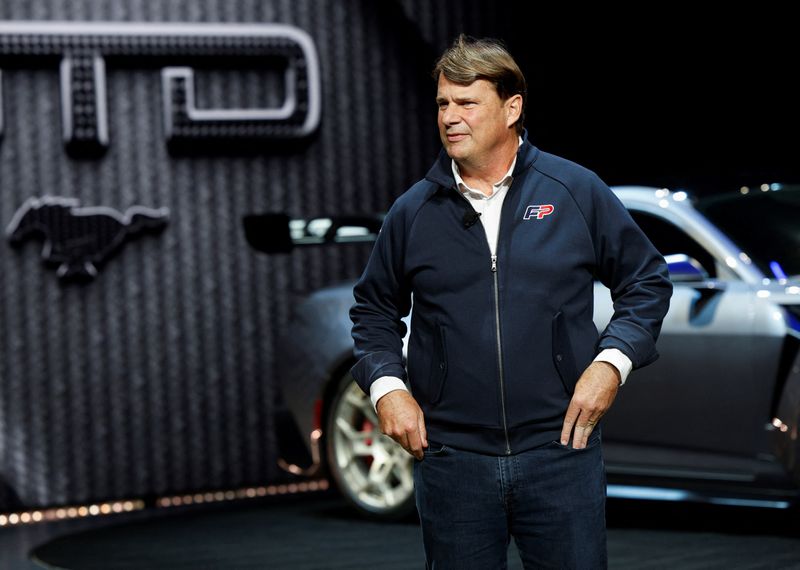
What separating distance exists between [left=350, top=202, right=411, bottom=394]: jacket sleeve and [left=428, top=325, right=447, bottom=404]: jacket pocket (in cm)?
11

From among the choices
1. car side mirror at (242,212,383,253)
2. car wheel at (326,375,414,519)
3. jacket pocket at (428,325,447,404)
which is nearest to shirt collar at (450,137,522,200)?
jacket pocket at (428,325,447,404)

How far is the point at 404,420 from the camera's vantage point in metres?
3.01

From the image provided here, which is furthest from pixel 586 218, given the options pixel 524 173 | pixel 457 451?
pixel 457 451

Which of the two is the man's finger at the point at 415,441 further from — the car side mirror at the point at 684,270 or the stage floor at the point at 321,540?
the car side mirror at the point at 684,270

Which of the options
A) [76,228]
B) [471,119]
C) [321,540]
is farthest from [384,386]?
[76,228]

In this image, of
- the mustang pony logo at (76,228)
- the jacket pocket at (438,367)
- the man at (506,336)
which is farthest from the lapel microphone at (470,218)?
the mustang pony logo at (76,228)

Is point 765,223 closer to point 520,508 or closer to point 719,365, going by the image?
point 719,365

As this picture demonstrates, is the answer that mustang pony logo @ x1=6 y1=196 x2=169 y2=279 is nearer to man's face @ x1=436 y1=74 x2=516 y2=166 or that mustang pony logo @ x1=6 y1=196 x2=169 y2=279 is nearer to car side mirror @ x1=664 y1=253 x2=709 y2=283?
car side mirror @ x1=664 y1=253 x2=709 y2=283

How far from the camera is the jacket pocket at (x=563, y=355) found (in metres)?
2.97

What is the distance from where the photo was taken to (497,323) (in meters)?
Answer: 2.97

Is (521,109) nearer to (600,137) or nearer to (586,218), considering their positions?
(586,218)

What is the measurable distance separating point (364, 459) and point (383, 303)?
4.04 m

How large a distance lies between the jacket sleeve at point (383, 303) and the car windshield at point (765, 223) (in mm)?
3136

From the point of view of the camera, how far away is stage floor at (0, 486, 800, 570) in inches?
229
